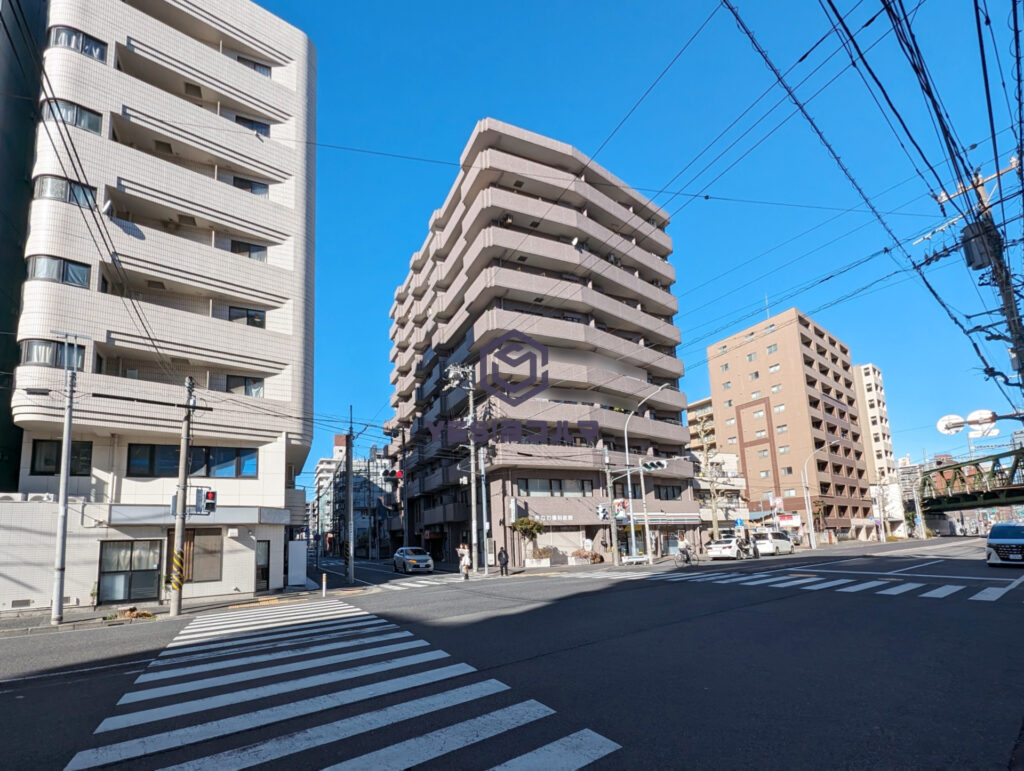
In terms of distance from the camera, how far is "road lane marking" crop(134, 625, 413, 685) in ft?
27.5

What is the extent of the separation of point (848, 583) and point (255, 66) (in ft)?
116

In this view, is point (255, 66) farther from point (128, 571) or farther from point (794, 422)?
point (794, 422)

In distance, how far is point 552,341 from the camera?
41.3m

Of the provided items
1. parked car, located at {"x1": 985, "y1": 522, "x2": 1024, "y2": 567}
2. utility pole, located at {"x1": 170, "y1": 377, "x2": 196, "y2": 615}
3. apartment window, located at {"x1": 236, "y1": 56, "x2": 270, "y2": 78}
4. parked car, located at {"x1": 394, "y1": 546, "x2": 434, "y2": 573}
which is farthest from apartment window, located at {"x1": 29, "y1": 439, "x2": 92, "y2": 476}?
parked car, located at {"x1": 985, "y1": 522, "x2": 1024, "y2": 567}

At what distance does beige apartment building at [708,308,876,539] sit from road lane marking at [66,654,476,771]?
61.0m

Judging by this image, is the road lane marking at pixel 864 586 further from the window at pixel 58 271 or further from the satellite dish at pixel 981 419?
the window at pixel 58 271

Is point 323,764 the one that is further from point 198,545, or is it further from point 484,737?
point 198,545

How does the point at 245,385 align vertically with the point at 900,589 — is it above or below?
above

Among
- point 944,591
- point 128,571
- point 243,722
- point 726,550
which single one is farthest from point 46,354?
point 726,550

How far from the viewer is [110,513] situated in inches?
838

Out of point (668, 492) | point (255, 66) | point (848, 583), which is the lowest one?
point (848, 583)

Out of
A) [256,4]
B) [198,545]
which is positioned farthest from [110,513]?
[256,4]

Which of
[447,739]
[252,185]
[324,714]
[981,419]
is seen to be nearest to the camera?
[447,739]

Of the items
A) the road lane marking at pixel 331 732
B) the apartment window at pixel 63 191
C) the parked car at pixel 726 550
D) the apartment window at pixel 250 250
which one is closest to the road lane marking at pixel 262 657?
the road lane marking at pixel 331 732
